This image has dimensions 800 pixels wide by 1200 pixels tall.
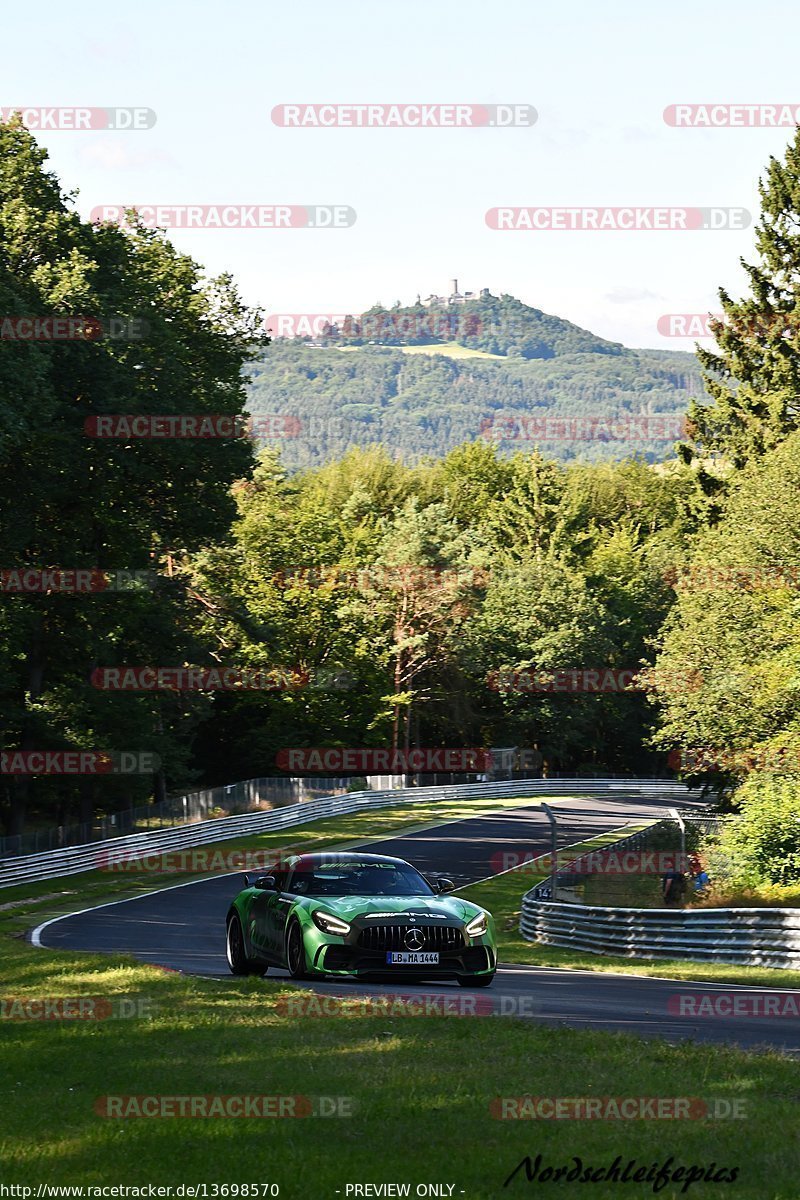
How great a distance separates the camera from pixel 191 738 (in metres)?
71.7

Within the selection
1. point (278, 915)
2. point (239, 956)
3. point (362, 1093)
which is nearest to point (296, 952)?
point (278, 915)

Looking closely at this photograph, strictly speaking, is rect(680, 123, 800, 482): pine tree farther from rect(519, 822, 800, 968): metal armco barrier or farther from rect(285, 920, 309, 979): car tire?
rect(285, 920, 309, 979): car tire

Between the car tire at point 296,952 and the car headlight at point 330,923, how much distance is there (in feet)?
0.85

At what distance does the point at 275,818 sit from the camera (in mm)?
54438

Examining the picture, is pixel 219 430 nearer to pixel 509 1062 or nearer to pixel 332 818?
pixel 332 818

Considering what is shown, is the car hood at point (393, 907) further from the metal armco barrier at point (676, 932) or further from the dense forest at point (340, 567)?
the dense forest at point (340, 567)

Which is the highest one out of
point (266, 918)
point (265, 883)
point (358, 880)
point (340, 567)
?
point (340, 567)

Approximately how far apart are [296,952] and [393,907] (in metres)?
1.17

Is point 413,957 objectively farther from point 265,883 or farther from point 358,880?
point 265,883

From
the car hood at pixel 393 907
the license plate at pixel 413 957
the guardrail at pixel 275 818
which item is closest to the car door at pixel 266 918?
the car hood at pixel 393 907

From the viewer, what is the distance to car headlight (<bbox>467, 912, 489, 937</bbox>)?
14.9 m

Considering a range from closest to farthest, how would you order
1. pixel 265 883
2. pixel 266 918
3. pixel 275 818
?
pixel 266 918 < pixel 265 883 < pixel 275 818

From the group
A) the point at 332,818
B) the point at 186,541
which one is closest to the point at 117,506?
the point at 186,541

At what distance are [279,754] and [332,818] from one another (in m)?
15.4
